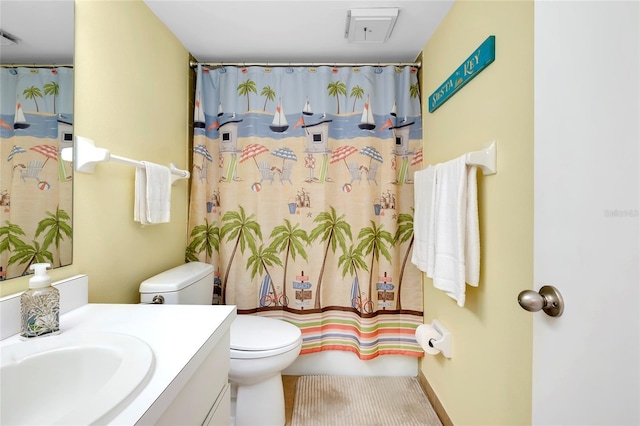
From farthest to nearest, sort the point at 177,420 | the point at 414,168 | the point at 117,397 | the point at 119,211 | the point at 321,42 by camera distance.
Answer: the point at 414,168, the point at 321,42, the point at 119,211, the point at 177,420, the point at 117,397

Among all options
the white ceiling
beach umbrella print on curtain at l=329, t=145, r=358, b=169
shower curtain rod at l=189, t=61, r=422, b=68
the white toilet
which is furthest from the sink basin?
shower curtain rod at l=189, t=61, r=422, b=68

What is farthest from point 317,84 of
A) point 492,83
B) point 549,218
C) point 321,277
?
point 549,218

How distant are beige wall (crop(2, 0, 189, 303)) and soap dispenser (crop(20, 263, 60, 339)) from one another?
0.41ft

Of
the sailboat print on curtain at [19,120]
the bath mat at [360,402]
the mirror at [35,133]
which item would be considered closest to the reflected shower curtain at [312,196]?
the bath mat at [360,402]

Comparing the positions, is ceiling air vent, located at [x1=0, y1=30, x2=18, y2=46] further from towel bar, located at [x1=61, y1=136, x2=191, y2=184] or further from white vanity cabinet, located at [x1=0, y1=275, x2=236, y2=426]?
white vanity cabinet, located at [x1=0, y1=275, x2=236, y2=426]

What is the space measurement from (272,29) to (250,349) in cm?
173

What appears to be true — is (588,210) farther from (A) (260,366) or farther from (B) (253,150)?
(B) (253,150)

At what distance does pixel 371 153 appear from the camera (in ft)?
6.17

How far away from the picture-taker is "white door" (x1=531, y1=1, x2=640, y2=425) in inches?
17.4

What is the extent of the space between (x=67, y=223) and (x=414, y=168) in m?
1.80

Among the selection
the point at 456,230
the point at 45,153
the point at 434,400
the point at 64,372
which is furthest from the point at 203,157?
the point at 434,400

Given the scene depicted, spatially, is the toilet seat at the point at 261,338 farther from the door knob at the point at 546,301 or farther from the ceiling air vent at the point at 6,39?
the ceiling air vent at the point at 6,39

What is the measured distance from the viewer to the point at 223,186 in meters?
1.91

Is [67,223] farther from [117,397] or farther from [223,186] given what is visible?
[223,186]
